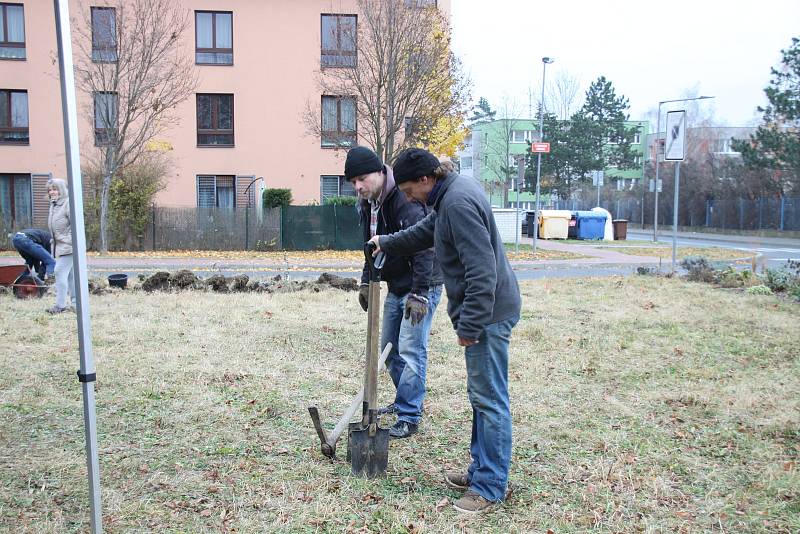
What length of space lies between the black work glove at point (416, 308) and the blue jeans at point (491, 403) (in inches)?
29.0

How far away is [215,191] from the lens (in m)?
28.0

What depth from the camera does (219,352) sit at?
24.3 feet

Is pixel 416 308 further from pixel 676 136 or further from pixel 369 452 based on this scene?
pixel 676 136

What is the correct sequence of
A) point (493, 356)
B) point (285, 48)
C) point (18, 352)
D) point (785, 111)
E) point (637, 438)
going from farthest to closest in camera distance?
point (785, 111)
point (285, 48)
point (18, 352)
point (637, 438)
point (493, 356)

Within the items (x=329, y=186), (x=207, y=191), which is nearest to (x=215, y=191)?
(x=207, y=191)

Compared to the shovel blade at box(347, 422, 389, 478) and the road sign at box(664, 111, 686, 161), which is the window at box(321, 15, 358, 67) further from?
the shovel blade at box(347, 422, 389, 478)

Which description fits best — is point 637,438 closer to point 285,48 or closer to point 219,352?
point 219,352

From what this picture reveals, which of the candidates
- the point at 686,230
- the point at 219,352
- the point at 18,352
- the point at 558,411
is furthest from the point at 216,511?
the point at 686,230

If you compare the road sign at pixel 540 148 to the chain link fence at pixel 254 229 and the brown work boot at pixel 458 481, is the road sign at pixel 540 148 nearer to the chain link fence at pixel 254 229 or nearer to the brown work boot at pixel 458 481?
the chain link fence at pixel 254 229

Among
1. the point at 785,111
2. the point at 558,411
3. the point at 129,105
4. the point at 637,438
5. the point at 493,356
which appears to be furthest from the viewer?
the point at 785,111

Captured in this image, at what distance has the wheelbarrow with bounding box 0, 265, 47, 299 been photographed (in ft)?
35.0

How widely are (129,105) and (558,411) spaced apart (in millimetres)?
18437

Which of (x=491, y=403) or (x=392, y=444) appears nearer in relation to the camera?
(x=491, y=403)

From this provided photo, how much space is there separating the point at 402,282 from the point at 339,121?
18.8m
